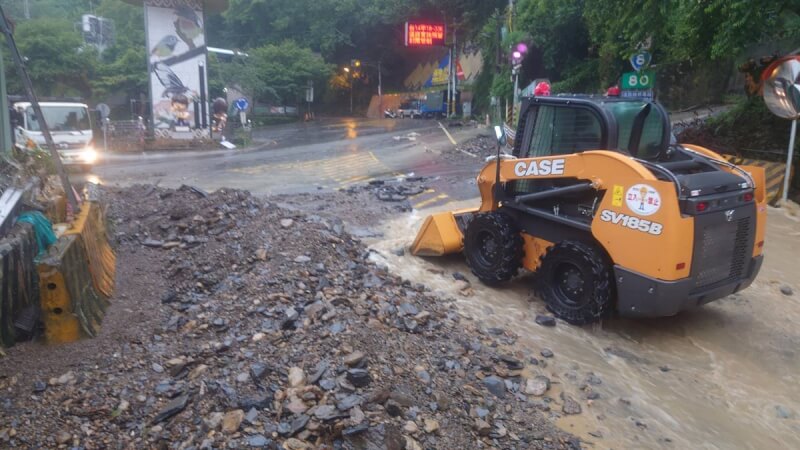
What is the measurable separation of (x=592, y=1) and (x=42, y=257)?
15101 millimetres

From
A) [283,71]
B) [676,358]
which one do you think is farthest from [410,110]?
[676,358]

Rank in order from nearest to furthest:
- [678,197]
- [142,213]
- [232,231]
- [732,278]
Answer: [678,197] → [732,278] → [232,231] → [142,213]

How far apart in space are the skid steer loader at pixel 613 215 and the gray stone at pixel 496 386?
170 cm

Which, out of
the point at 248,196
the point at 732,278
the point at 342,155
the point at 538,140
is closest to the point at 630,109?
the point at 538,140

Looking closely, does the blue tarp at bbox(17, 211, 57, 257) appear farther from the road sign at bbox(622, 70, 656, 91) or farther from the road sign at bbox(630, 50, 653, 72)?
the road sign at bbox(630, 50, 653, 72)

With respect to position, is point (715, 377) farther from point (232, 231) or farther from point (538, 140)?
point (232, 231)

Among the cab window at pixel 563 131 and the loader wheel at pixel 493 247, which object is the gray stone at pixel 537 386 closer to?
the loader wheel at pixel 493 247

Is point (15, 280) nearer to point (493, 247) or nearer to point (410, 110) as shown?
point (493, 247)

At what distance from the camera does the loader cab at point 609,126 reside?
626 cm

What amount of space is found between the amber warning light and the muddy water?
120 feet

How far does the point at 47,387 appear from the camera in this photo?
4086 millimetres

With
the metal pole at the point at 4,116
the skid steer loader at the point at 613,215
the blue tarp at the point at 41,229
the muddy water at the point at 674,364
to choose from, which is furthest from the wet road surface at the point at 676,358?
the metal pole at the point at 4,116

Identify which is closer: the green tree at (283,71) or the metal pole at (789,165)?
the metal pole at (789,165)

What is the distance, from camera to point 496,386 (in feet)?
15.7
